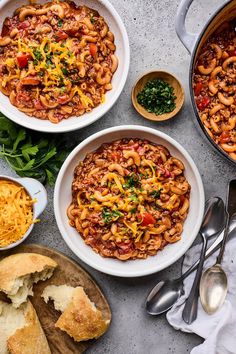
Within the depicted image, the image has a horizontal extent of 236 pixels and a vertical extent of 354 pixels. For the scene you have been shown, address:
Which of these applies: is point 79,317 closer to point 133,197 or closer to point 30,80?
point 133,197

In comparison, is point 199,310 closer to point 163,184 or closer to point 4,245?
point 163,184

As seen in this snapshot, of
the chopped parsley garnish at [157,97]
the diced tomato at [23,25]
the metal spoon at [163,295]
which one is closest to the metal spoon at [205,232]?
the metal spoon at [163,295]

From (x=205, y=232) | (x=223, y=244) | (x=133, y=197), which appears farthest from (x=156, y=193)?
(x=223, y=244)

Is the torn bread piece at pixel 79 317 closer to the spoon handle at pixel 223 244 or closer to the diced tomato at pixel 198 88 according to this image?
the spoon handle at pixel 223 244

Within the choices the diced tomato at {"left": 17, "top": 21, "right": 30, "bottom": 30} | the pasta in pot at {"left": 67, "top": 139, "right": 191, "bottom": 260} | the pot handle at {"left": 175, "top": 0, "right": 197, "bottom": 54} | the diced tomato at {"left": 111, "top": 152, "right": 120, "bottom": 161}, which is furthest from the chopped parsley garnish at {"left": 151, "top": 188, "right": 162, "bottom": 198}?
the diced tomato at {"left": 17, "top": 21, "right": 30, "bottom": 30}

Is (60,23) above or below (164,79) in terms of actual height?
above

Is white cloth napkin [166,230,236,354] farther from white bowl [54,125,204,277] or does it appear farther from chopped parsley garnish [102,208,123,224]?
chopped parsley garnish [102,208,123,224]
